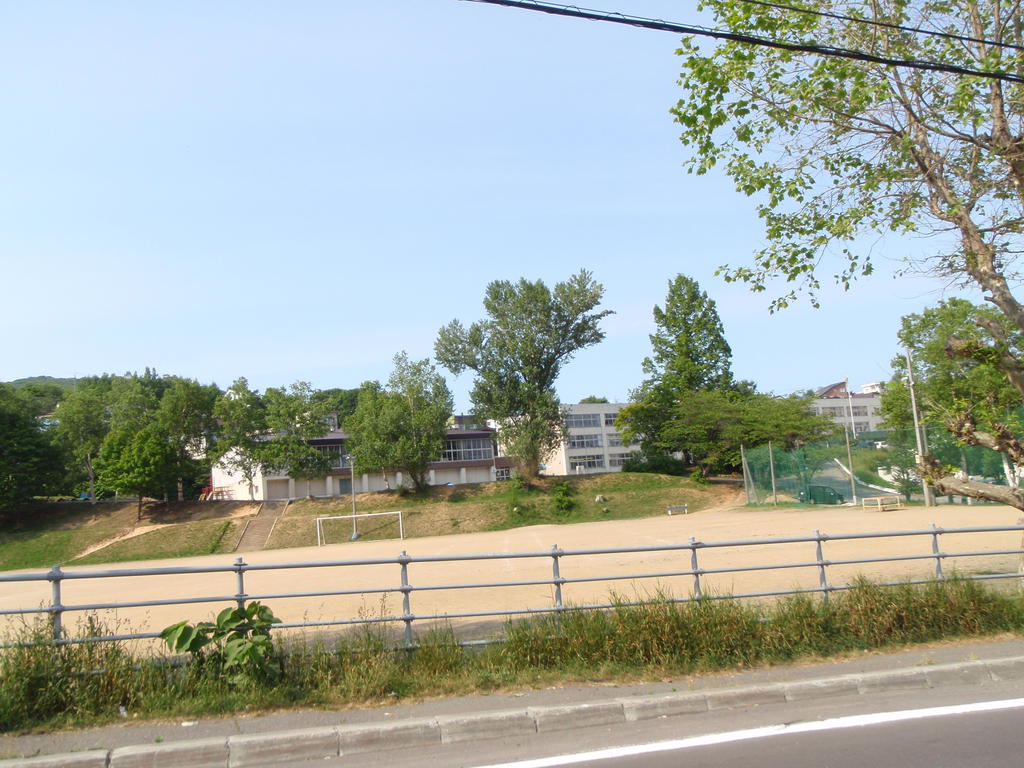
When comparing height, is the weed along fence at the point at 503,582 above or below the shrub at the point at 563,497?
above

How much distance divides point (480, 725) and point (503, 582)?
3.99 m

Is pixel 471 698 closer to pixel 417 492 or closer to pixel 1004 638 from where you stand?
pixel 1004 638

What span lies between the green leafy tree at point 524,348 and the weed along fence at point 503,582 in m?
33.6

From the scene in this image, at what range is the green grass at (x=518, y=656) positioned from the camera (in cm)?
639

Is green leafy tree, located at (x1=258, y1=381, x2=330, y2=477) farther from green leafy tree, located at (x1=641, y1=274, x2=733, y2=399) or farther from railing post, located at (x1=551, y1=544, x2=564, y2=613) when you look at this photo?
railing post, located at (x1=551, y1=544, x2=564, y2=613)

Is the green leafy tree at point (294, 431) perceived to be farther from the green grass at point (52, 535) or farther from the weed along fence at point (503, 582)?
the weed along fence at point (503, 582)

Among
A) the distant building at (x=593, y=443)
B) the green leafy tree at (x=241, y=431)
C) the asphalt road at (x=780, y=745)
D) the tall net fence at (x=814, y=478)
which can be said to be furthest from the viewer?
the distant building at (x=593, y=443)

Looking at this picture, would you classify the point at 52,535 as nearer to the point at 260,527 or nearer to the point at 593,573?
the point at 260,527

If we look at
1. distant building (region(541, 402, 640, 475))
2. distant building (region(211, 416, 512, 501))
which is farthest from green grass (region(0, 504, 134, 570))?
distant building (region(541, 402, 640, 475))

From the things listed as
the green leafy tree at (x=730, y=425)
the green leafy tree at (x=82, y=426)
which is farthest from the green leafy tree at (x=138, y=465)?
the green leafy tree at (x=730, y=425)

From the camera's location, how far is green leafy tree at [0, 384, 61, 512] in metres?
52.2

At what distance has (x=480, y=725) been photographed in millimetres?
6051

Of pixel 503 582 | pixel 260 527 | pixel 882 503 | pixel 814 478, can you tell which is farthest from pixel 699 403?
pixel 503 582

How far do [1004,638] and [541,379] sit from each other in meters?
51.4
